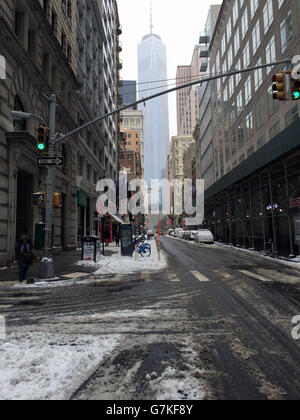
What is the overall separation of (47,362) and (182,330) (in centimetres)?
223

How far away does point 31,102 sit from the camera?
56.5 ft

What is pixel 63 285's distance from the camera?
9742 millimetres

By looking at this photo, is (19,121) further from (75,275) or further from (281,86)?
(281,86)

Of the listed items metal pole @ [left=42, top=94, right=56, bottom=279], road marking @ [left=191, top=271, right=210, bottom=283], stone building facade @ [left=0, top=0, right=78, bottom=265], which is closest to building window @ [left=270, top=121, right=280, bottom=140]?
stone building facade @ [left=0, top=0, right=78, bottom=265]

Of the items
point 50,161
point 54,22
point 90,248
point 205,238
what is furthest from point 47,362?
point 205,238

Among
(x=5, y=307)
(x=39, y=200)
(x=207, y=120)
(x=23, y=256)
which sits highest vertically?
(x=207, y=120)

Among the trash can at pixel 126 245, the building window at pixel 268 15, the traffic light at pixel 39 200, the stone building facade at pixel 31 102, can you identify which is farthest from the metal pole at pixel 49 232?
the building window at pixel 268 15

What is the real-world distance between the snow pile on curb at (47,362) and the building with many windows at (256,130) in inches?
536

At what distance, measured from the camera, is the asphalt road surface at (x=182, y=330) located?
122 inches

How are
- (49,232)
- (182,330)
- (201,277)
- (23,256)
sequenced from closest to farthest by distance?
(182,330), (23,256), (201,277), (49,232)

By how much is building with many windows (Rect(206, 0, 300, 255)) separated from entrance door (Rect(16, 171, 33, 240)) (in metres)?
14.6

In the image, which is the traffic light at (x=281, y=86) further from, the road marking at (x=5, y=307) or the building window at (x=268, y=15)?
the building window at (x=268, y=15)

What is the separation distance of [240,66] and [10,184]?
3520 cm

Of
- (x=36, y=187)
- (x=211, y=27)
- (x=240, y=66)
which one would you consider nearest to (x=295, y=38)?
(x=240, y=66)
